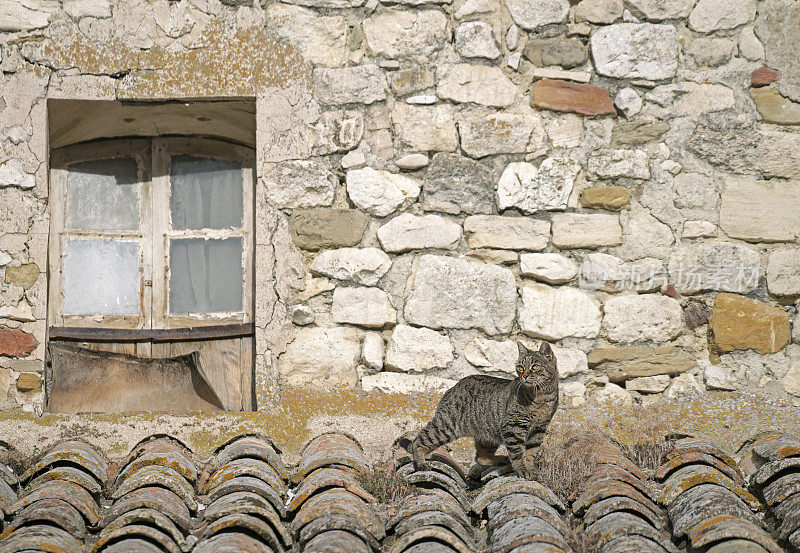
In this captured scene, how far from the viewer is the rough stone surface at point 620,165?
4.00 meters

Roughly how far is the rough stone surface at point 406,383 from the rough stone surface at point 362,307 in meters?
0.25

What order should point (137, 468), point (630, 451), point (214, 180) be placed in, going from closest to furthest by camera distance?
1. point (137, 468)
2. point (630, 451)
3. point (214, 180)

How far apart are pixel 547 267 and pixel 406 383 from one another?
876 mm

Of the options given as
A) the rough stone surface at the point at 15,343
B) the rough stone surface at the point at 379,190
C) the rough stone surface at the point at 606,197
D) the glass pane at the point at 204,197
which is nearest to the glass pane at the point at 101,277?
the glass pane at the point at 204,197

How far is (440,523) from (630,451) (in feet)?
4.46

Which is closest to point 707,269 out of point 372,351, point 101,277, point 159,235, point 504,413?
point 504,413

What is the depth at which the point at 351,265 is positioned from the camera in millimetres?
Answer: 3965

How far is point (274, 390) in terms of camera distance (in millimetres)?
3945

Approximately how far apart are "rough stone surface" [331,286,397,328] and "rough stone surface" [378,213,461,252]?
0.24 m

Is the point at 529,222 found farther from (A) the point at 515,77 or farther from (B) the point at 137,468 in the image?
(B) the point at 137,468

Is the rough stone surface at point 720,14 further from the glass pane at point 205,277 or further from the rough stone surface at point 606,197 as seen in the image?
the glass pane at point 205,277

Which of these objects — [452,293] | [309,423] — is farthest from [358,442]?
[452,293]

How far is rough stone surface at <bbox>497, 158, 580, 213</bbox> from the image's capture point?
157 inches

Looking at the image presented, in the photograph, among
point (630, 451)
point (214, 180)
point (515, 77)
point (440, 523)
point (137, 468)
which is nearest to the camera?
point (440, 523)
